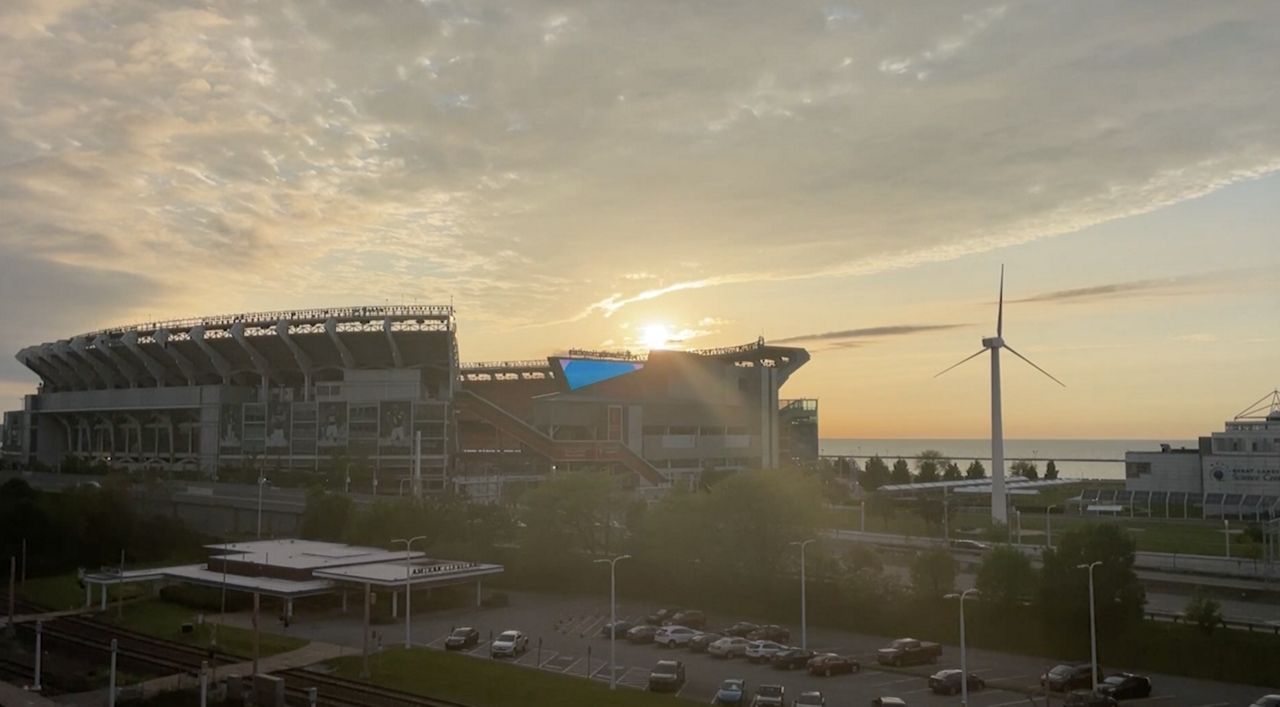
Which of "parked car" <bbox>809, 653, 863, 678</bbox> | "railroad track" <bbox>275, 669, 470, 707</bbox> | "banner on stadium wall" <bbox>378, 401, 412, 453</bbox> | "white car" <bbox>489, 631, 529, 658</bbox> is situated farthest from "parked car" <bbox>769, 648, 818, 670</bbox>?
"banner on stadium wall" <bbox>378, 401, 412, 453</bbox>

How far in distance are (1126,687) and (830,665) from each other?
12581 millimetres

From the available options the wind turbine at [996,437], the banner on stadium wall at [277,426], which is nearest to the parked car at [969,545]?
the wind turbine at [996,437]

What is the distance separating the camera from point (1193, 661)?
45.8 metres

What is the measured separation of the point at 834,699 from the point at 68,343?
163674mm

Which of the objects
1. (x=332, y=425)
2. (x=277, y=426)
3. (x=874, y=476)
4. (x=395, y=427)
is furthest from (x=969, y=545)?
(x=277, y=426)

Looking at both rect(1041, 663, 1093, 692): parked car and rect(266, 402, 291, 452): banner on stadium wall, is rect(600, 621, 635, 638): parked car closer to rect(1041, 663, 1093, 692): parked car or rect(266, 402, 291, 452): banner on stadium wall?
rect(1041, 663, 1093, 692): parked car

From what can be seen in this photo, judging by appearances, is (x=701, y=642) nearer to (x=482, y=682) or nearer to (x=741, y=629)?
(x=741, y=629)

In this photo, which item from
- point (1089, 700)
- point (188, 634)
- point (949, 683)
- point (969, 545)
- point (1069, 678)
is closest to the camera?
point (1089, 700)

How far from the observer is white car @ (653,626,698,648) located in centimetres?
5294

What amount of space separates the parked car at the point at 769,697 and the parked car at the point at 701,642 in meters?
10.7

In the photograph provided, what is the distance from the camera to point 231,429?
453ft

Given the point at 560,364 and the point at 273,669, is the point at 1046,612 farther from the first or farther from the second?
the point at 560,364

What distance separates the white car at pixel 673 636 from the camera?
52938 mm

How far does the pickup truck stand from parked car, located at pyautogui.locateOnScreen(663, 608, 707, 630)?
38.7 ft
